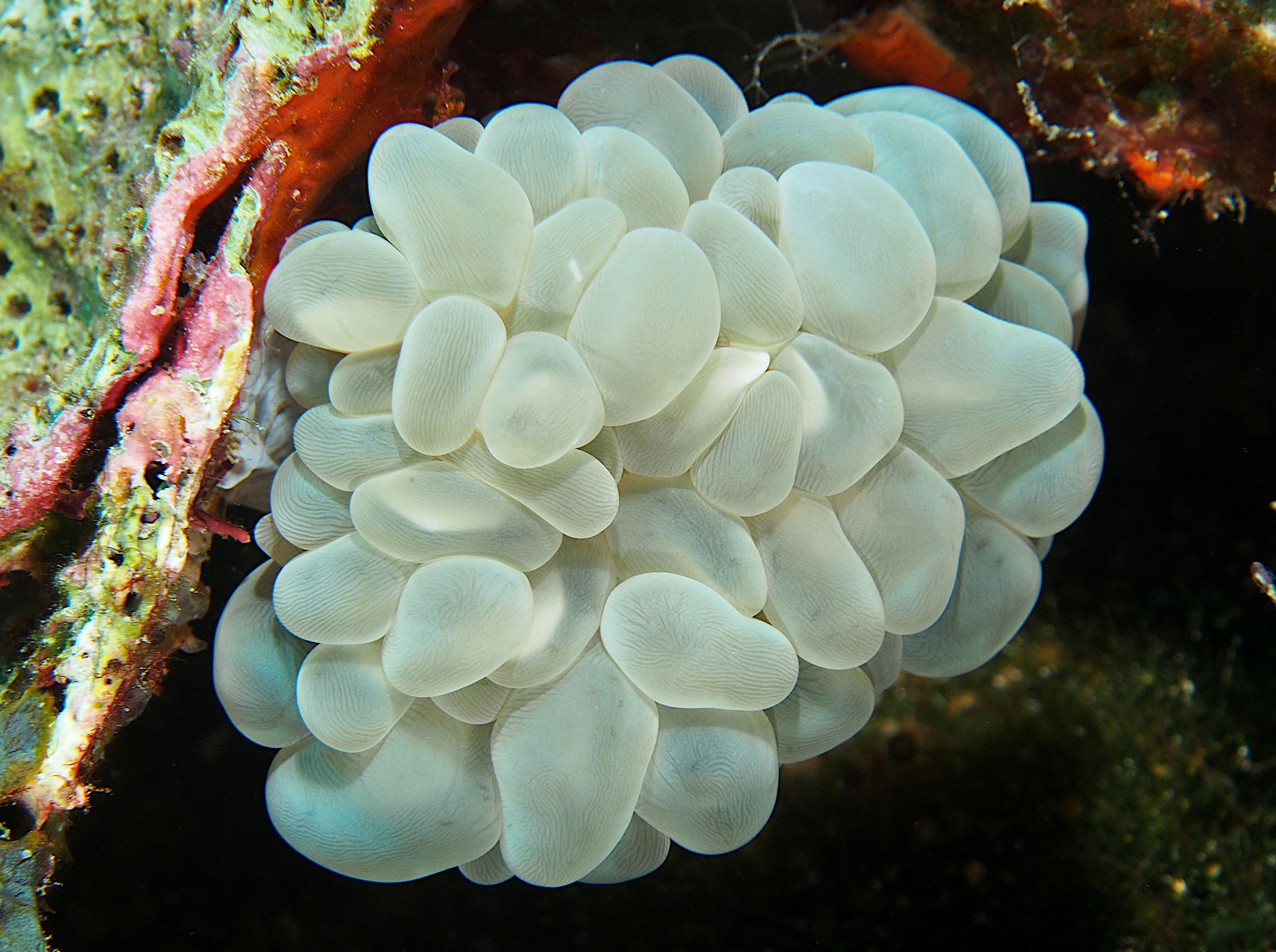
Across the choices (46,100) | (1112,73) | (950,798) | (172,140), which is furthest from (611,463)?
(950,798)

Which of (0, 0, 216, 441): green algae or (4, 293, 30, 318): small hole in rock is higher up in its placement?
(0, 0, 216, 441): green algae

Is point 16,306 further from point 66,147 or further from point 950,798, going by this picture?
point 950,798

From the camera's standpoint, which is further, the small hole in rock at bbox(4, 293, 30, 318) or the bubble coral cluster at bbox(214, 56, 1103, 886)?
the small hole in rock at bbox(4, 293, 30, 318)

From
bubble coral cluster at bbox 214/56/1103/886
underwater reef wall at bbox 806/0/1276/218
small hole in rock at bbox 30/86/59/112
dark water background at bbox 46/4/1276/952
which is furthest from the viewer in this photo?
dark water background at bbox 46/4/1276/952

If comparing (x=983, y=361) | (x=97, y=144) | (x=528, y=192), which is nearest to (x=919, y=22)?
(x=983, y=361)

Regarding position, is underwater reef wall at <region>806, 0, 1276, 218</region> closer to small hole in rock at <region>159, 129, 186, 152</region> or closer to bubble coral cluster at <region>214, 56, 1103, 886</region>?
bubble coral cluster at <region>214, 56, 1103, 886</region>

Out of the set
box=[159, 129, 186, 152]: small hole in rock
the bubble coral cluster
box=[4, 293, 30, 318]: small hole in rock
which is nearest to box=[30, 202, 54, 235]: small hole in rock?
box=[4, 293, 30, 318]: small hole in rock

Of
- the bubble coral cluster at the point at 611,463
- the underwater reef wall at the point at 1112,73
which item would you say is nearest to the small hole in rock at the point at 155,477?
the bubble coral cluster at the point at 611,463
